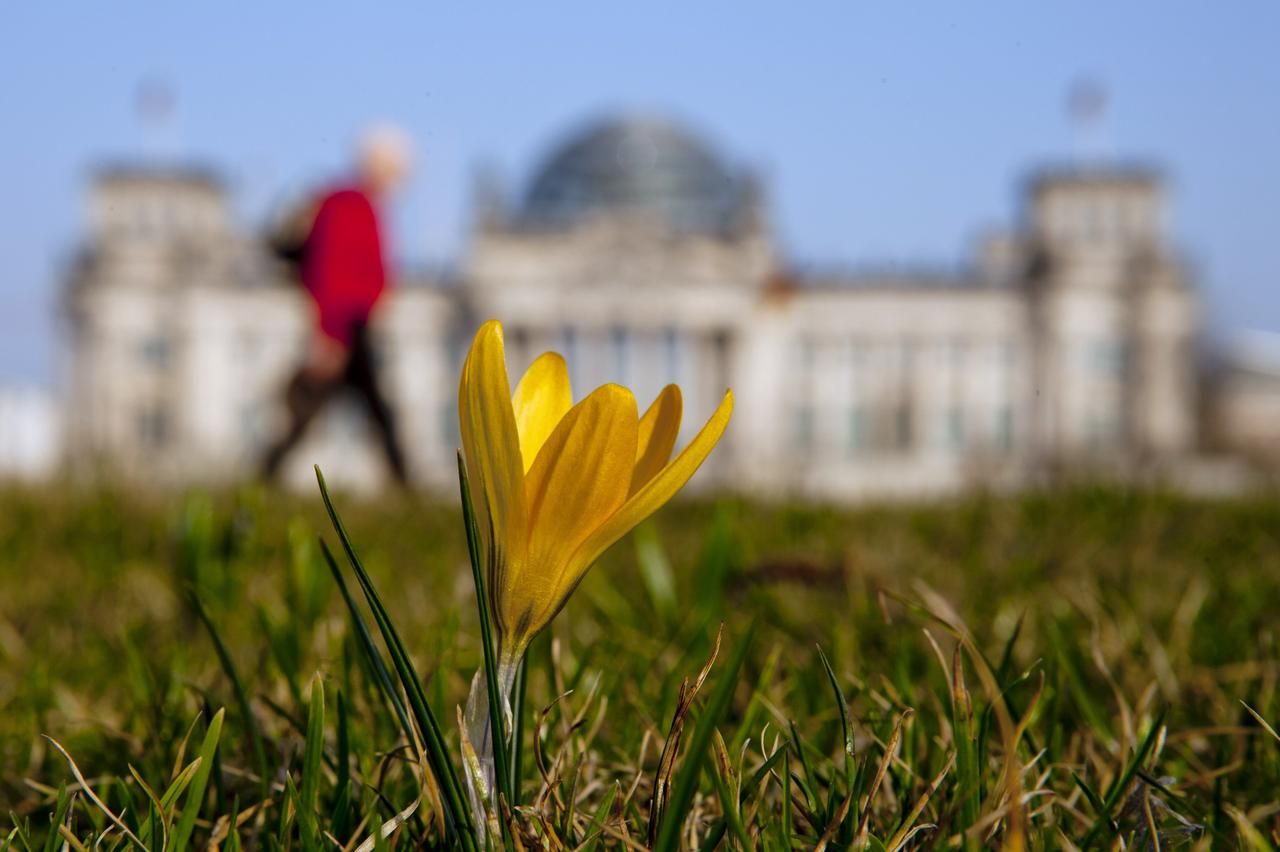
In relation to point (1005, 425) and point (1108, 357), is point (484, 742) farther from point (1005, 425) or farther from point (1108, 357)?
point (1108, 357)

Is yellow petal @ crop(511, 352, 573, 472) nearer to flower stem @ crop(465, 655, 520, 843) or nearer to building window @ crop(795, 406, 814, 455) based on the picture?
flower stem @ crop(465, 655, 520, 843)

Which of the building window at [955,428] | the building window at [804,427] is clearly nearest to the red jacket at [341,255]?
the building window at [804,427]

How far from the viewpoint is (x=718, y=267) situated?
50219 mm

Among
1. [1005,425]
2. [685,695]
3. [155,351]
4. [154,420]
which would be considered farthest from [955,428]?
[685,695]

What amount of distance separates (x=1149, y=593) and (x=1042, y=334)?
2075 inches

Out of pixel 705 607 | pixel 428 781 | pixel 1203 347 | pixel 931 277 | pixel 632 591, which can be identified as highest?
pixel 428 781

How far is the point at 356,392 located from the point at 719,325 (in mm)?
44490

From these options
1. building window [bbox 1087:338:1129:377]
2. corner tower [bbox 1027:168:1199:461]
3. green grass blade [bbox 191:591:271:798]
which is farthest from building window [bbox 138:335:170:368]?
green grass blade [bbox 191:591:271:798]

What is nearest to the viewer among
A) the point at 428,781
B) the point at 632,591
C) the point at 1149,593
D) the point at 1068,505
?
the point at 428,781

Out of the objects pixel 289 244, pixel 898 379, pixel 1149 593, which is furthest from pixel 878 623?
pixel 898 379

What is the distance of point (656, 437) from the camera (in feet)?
2.26

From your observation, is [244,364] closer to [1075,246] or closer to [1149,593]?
[1075,246]

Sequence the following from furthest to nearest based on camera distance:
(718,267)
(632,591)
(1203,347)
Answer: (1203,347)
(718,267)
(632,591)

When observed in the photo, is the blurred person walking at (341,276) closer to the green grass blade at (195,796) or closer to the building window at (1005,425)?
the green grass blade at (195,796)
